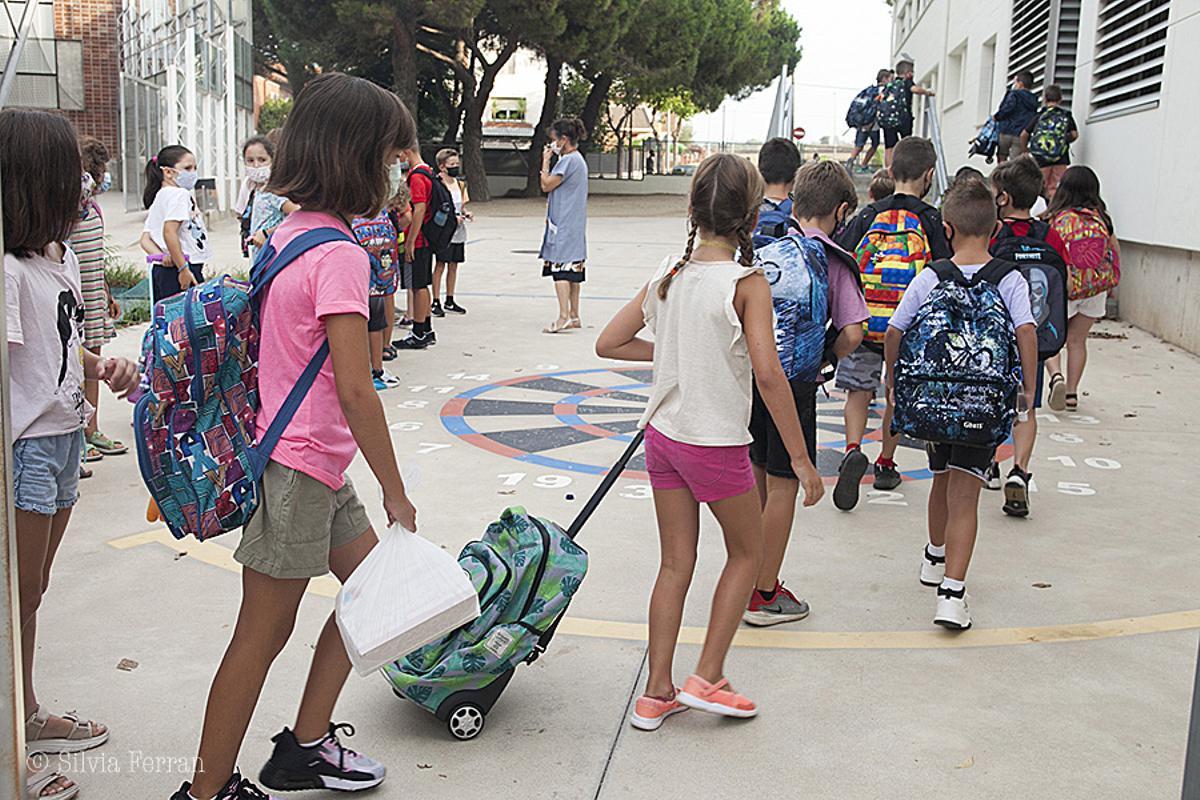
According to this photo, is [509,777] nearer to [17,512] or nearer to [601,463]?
[17,512]

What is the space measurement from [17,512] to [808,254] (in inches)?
101

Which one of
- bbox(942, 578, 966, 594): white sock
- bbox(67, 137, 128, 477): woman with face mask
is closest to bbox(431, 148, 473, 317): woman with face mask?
bbox(67, 137, 128, 477): woman with face mask

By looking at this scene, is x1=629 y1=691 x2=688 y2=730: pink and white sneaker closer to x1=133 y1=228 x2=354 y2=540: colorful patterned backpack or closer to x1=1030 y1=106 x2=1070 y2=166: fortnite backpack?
x1=133 y1=228 x2=354 y2=540: colorful patterned backpack

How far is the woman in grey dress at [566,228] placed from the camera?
10.9 m

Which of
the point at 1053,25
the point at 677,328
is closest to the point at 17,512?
the point at 677,328

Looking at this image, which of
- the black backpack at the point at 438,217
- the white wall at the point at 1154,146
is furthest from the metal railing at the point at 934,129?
the black backpack at the point at 438,217

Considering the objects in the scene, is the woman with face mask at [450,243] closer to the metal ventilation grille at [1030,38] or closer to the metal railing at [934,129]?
the metal railing at [934,129]

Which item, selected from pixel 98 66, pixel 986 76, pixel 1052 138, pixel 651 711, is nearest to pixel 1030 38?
pixel 986 76

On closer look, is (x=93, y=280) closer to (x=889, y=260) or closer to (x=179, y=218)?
(x=179, y=218)

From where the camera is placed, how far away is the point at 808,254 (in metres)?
4.11

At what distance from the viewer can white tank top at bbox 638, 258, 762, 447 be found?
11.0 feet

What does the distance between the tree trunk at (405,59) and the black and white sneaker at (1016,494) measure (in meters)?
28.6

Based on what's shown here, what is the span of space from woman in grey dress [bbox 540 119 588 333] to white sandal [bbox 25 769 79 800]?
7978 millimetres

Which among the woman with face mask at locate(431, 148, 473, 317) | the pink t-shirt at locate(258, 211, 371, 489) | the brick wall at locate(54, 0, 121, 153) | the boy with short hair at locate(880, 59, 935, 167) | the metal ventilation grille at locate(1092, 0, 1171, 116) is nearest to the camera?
the pink t-shirt at locate(258, 211, 371, 489)
